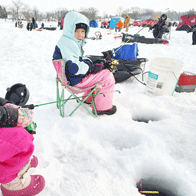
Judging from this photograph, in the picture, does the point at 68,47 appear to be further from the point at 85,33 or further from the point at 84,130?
the point at 84,130

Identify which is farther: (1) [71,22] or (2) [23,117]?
(1) [71,22]

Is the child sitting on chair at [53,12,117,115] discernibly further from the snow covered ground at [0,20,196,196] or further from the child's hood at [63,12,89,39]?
the snow covered ground at [0,20,196,196]

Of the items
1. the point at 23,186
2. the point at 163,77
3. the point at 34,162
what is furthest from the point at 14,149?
the point at 163,77

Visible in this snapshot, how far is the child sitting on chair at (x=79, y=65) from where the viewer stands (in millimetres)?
1953

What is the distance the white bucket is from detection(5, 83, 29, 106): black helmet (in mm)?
2351

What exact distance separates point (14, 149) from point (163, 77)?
2.71 m

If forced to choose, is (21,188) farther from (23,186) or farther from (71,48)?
(71,48)

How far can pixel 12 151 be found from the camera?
102 cm

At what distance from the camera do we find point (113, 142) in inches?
78.2

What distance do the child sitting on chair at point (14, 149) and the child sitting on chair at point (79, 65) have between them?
3.26ft

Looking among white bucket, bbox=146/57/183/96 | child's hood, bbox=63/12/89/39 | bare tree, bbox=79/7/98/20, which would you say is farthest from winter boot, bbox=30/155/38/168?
bare tree, bbox=79/7/98/20

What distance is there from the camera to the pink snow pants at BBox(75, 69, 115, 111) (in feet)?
7.24

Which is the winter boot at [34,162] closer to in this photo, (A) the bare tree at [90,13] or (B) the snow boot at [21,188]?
(B) the snow boot at [21,188]

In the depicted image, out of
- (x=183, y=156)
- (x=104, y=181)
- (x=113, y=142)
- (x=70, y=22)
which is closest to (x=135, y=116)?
(x=113, y=142)
